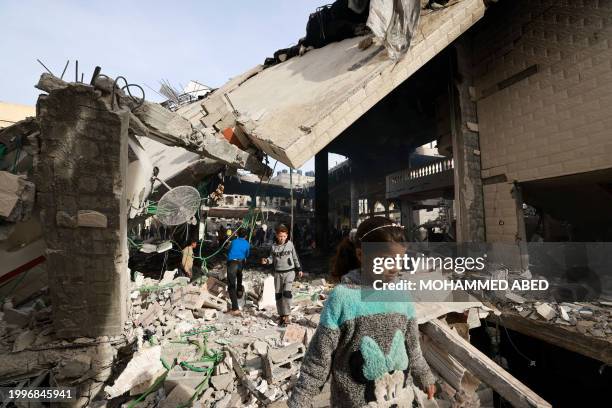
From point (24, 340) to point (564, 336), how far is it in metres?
7.97

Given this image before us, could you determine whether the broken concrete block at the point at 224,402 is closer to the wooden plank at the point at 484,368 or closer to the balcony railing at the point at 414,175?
the wooden plank at the point at 484,368

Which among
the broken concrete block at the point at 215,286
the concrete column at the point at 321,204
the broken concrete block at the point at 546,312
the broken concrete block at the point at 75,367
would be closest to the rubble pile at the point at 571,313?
the broken concrete block at the point at 546,312

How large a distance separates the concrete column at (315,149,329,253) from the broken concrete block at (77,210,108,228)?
12.9 metres

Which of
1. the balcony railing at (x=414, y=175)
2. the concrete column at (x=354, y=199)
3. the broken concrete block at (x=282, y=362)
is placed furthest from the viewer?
the concrete column at (x=354, y=199)

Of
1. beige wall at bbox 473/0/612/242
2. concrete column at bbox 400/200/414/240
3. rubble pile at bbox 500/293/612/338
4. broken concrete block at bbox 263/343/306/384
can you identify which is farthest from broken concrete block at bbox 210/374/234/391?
concrete column at bbox 400/200/414/240

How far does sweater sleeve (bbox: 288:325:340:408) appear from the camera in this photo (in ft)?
5.26

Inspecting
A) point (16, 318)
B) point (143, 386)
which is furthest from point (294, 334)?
point (16, 318)

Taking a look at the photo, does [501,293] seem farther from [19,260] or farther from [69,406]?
[19,260]

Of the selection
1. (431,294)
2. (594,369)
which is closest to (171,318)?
(431,294)

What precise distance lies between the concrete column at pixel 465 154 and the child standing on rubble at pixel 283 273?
18.8 feet

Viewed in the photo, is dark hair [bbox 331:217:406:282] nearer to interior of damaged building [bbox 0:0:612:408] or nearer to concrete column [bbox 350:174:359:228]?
interior of damaged building [bbox 0:0:612:408]

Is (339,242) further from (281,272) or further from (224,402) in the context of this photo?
(224,402)

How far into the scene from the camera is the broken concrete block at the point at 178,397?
321cm

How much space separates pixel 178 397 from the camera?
3.25 m
